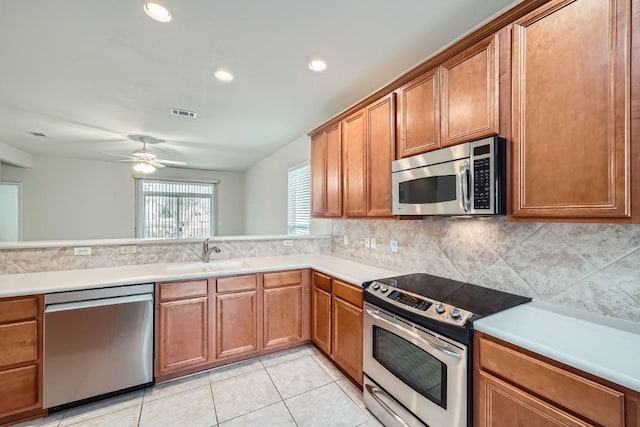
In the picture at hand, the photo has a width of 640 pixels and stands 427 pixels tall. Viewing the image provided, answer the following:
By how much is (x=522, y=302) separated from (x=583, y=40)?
1376mm

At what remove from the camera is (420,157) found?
2.00 meters

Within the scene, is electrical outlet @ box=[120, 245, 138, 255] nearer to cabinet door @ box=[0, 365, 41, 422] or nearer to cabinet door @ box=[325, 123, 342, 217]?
cabinet door @ box=[0, 365, 41, 422]

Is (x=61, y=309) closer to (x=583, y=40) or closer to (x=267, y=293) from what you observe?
(x=267, y=293)

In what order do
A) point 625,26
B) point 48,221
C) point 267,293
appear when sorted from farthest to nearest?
point 48,221 < point 267,293 < point 625,26

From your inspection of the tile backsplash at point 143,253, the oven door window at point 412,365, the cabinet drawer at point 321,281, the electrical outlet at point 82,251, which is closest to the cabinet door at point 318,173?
the tile backsplash at point 143,253

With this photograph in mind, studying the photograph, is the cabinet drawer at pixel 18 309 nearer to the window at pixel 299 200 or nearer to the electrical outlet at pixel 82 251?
the electrical outlet at pixel 82 251

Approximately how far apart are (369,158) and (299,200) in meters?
2.19

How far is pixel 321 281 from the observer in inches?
111

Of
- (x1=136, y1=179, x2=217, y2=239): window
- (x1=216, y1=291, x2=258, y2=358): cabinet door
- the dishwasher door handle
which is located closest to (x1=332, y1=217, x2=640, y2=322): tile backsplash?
(x1=216, y1=291, x2=258, y2=358): cabinet door

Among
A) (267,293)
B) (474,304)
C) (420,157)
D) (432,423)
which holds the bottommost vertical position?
(432,423)

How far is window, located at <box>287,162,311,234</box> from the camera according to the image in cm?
434

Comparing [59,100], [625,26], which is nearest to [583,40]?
[625,26]

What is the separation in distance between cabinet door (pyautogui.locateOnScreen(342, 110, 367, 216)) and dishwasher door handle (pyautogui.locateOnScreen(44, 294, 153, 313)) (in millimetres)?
1934

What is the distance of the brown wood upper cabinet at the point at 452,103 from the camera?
5.33 ft
